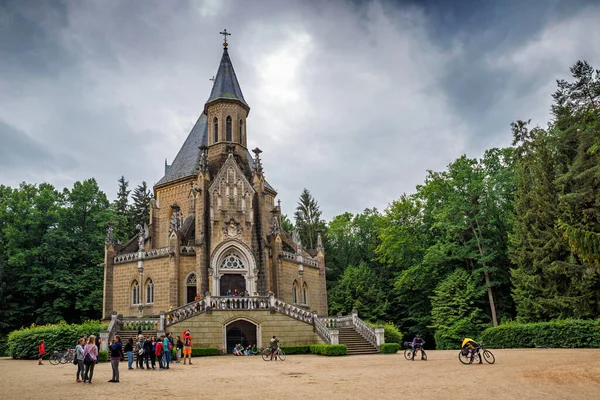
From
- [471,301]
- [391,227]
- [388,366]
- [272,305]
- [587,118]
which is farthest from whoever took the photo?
[391,227]

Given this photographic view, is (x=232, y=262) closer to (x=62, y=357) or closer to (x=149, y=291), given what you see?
(x=149, y=291)

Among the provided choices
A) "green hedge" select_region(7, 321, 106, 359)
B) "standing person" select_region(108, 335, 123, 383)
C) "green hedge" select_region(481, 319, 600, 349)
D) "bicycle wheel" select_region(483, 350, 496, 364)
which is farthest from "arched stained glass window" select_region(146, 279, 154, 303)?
"green hedge" select_region(481, 319, 600, 349)

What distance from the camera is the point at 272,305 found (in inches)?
1208

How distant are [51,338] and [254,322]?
11.3 metres

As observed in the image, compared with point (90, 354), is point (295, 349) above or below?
below

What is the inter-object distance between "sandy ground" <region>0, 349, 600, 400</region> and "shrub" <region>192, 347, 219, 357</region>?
21.2 ft

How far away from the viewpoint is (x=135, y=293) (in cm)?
3741

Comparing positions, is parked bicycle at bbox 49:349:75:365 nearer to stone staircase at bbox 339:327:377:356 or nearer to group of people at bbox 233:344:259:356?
group of people at bbox 233:344:259:356

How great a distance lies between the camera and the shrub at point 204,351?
27562 mm

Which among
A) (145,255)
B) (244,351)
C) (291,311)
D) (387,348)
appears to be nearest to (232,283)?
(291,311)

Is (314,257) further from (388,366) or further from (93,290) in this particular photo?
(388,366)


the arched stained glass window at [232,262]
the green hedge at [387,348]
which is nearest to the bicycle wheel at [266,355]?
the green hedge at [387,348]

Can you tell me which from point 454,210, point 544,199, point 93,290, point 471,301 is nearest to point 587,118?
point 544,199

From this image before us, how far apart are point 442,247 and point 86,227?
33810 millimetres
